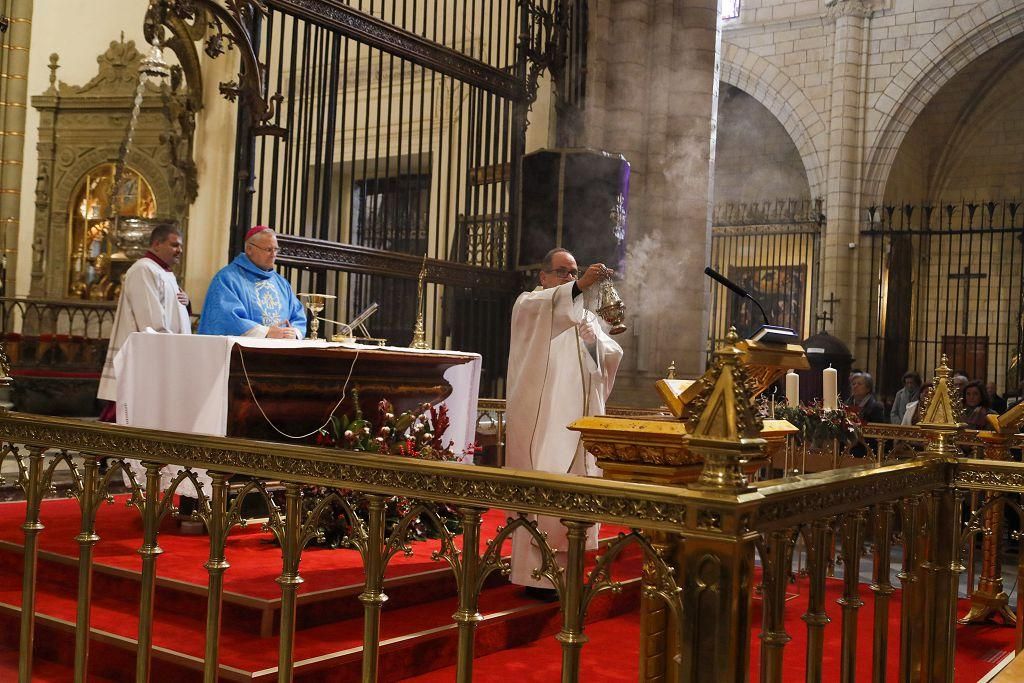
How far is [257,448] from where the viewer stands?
256 centimetres

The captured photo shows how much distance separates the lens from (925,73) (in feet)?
55.8

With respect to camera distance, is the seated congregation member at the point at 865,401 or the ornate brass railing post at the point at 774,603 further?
the seated congregation member at the point at 865,401

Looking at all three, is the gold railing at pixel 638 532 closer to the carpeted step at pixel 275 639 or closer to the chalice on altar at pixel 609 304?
the carpeted step at pixel 275 639

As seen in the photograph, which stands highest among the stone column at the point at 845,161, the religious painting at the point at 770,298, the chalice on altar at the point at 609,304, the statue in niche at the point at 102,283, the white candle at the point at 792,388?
the stone column at the point at 845,161

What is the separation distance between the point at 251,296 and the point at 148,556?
308cm

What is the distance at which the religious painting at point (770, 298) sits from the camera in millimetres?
18094

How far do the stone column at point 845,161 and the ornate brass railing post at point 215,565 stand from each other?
50.7ft

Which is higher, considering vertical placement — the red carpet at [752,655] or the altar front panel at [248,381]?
Answer: the altar front panel at [248,381]

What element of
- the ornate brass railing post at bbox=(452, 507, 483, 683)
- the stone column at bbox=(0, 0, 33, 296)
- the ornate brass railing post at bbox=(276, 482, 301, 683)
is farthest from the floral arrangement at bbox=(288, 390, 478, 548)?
the stone column at bbox=(0, 0, 33, 296)

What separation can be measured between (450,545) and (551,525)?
2.31 m

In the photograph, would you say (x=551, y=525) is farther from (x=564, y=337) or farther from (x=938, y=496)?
(x=938, y=496)

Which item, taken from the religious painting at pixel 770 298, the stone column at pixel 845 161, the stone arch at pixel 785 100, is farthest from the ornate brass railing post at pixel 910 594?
the stone arch at pixel 785 100

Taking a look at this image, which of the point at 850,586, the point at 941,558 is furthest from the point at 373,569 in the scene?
the point at 941,558

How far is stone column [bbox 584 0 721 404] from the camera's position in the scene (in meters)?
9.27
